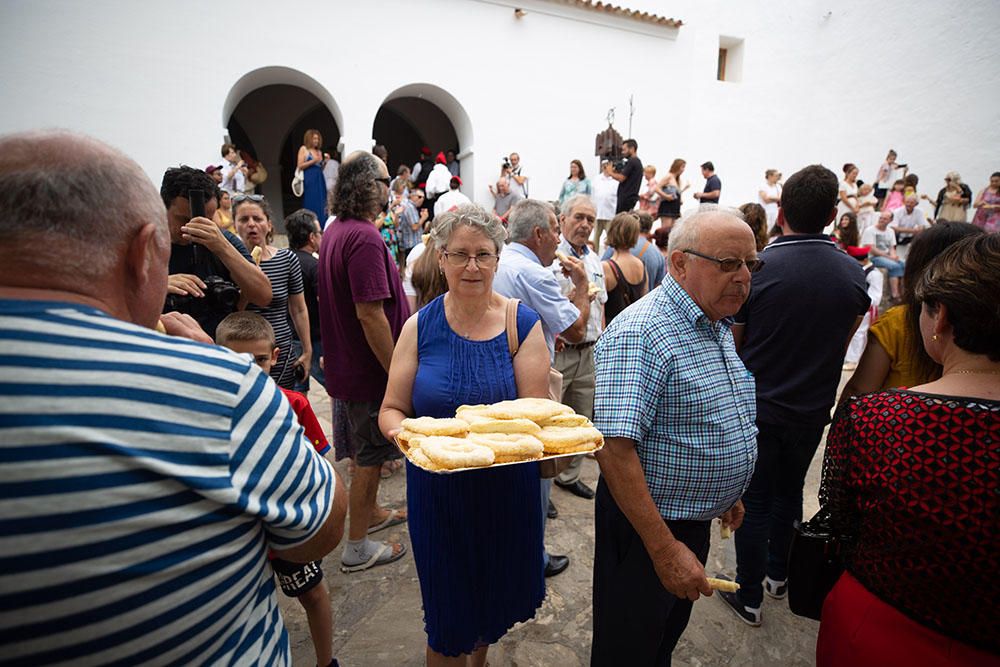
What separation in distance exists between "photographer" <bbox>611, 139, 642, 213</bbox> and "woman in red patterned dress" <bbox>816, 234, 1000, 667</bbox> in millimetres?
9724

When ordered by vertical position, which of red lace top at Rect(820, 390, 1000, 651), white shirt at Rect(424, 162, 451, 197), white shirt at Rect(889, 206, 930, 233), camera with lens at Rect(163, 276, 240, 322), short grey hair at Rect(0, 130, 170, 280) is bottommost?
red lace top at Rect(820, 390, 1000, 651)

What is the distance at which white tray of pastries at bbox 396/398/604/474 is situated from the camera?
141 centimetres

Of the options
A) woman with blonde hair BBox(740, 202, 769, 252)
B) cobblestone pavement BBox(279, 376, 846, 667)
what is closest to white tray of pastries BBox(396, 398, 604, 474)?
cobblestone pavement BBox(279, 376, 846, 667)

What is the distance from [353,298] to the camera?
296 cm

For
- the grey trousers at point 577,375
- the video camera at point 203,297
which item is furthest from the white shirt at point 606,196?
the video camera at point 203,297

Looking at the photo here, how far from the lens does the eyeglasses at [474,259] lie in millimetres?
2039

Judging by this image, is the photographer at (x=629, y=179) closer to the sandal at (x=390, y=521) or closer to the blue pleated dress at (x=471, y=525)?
the sandal at (x=390, y=521)

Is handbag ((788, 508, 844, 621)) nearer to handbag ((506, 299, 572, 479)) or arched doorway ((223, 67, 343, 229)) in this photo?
handbag ((506, 299, 572, 479))

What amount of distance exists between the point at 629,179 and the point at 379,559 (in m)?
9.68

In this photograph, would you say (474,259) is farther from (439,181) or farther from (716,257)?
(439,181)

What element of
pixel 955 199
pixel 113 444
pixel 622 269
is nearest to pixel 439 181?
pixel 622 269

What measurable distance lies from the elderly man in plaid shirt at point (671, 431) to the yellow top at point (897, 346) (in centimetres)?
88

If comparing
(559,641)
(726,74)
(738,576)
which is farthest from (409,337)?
(726,74)

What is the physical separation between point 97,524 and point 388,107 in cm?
1675
